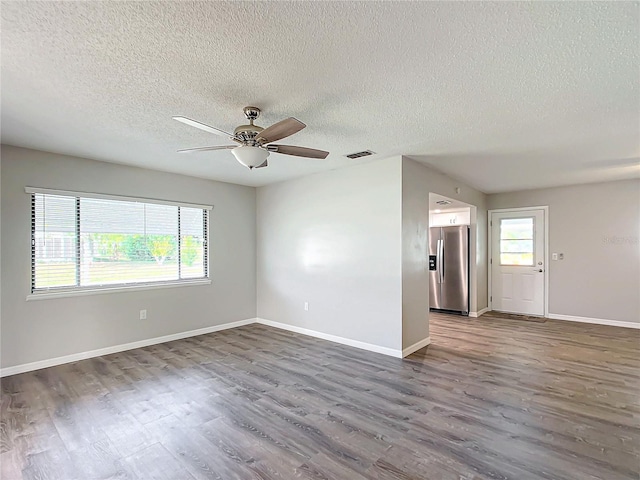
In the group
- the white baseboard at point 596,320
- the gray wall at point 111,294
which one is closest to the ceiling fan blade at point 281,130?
the gray wall at point 111,294

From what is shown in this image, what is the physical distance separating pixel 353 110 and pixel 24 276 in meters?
3.97

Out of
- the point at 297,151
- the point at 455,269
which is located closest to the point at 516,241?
the point at 455,269

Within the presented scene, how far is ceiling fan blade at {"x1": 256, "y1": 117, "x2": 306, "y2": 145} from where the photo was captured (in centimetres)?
223

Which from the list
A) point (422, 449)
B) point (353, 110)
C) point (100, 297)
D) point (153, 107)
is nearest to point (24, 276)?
point (100, 297)

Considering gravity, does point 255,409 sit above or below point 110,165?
below

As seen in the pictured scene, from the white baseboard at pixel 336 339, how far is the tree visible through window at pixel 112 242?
1.41 meters

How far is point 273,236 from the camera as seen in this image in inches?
222

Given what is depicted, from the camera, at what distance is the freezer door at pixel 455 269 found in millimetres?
6277

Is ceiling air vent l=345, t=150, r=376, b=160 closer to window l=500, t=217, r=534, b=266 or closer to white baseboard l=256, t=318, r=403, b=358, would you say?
white baseboard l=256, t=318, r=403, b=358

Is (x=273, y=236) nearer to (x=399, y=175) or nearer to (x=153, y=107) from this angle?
(x=399, y=175)

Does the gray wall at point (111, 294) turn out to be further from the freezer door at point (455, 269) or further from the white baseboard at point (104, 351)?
the freezer door at point (455, 269)

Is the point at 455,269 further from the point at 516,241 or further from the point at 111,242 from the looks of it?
the point at 111,242

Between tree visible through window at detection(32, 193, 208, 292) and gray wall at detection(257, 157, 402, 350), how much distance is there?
1.17 metres

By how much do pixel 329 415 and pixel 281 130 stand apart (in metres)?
2.25
